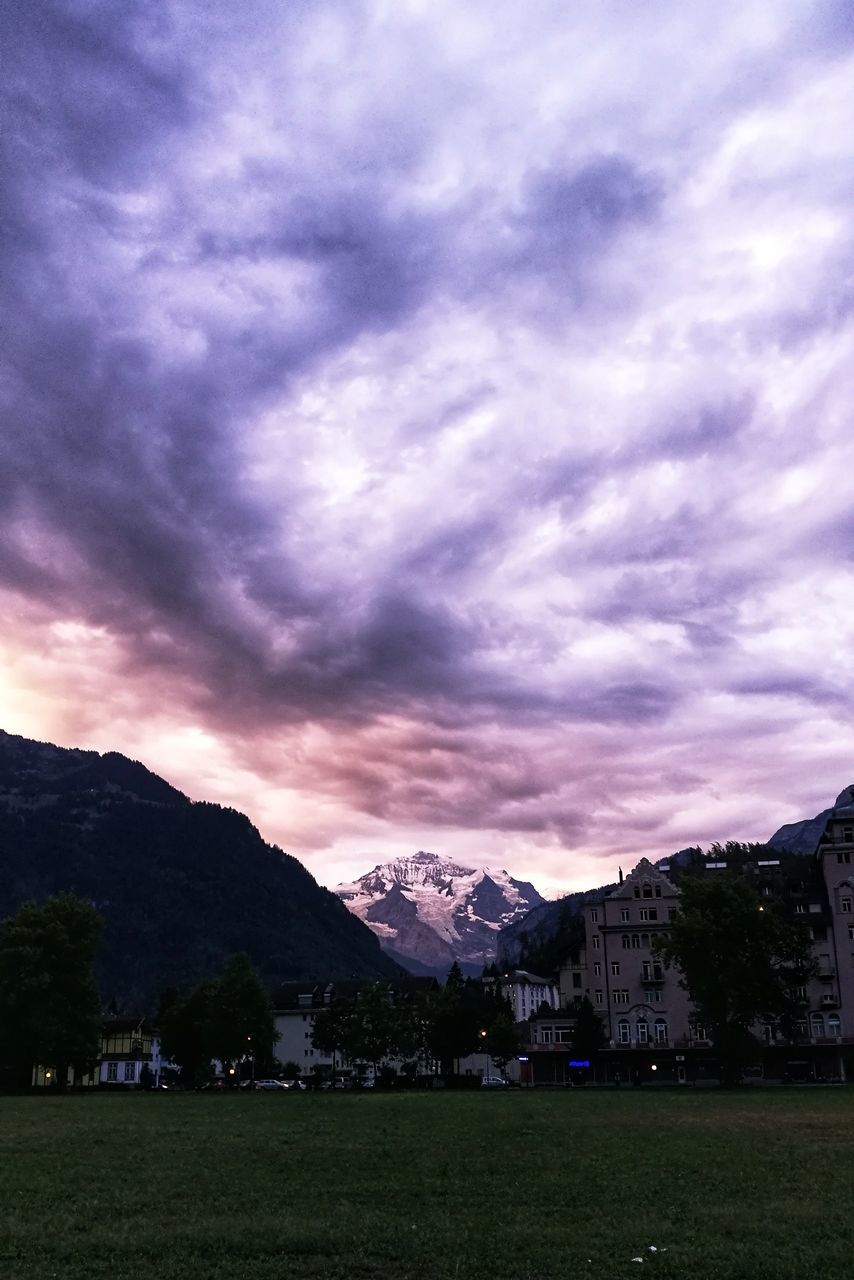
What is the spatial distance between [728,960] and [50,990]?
66575 millimetres

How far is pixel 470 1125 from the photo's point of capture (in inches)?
1876

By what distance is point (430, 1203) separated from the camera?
22891 mm

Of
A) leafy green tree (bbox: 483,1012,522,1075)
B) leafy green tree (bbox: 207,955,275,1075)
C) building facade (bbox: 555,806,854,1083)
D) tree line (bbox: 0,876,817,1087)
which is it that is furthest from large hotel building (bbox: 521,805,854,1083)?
leafy green tree (bbox: 207,955,275,1075)

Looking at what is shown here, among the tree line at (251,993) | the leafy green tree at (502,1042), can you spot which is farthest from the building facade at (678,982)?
the tree line at (251,993)

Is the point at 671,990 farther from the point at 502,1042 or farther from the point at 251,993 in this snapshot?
the point at 251,993

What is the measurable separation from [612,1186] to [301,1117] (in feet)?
114

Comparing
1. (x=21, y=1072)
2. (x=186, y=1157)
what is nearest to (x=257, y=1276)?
(x=186, y=1157)

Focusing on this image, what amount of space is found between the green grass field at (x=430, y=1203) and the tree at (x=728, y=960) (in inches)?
2187

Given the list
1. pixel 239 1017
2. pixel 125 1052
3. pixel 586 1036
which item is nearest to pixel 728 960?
pixel 586 1036

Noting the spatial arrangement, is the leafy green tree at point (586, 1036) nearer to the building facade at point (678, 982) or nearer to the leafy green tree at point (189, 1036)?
the building facade at point (678, 982)

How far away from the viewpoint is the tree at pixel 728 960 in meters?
97.8

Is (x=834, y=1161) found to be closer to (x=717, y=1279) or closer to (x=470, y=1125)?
(x=717, y=1279)

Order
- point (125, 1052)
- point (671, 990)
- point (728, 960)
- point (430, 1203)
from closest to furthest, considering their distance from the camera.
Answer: point (430, 1203) → point (728, 960) → point (671, 990) → point (125, 1052)

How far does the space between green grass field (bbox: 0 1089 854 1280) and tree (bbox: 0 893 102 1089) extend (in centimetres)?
6233
